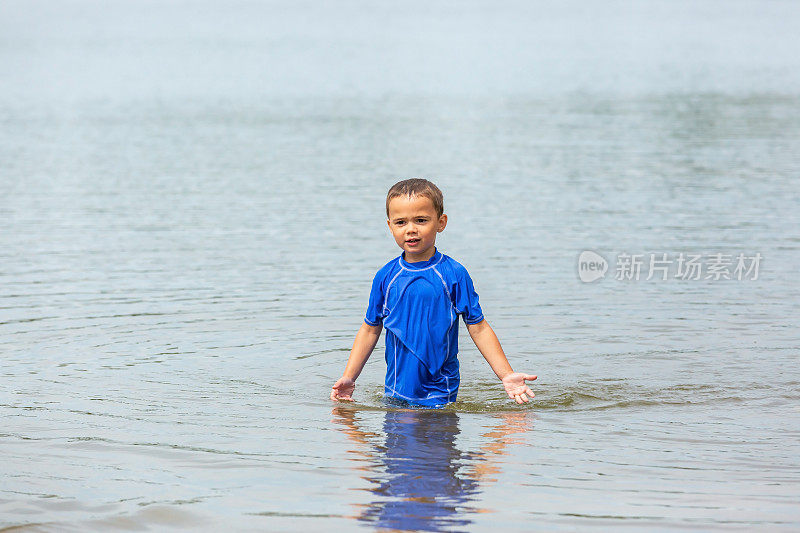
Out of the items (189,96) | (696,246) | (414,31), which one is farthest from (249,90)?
(414,31)

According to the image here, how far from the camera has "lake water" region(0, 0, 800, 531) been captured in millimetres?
6008

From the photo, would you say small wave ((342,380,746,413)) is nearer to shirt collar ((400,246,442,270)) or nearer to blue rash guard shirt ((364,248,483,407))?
blue rash guard shirt ((364,248,483,407))

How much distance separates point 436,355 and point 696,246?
28.8 feet

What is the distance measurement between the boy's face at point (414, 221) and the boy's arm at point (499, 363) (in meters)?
0.67

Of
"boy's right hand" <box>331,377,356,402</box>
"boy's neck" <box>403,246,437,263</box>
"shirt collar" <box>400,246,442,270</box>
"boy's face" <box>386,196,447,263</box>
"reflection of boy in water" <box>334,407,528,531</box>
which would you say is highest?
"boy's face" <box>386,196,447,263</box>

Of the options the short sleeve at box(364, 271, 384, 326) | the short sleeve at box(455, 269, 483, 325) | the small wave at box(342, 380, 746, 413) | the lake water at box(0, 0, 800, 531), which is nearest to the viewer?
the lake water at box(0, 0, 800, 531)

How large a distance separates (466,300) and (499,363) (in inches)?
17.9

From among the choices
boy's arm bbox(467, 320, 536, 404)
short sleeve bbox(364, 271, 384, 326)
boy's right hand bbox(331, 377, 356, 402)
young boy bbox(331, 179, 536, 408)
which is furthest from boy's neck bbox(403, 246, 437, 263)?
boy's right hand bbox(331, 377, 356, 402)

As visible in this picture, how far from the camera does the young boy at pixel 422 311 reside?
23.3 feet

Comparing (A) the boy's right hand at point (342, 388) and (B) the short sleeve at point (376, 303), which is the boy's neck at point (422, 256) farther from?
(A) the boy's right hand at point (342, 388)

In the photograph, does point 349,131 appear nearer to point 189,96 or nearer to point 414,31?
point 189,96

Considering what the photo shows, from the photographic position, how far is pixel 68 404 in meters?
8.14

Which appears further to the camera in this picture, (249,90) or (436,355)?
(249,90)

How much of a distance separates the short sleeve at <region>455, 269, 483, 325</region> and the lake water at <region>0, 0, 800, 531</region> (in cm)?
74
